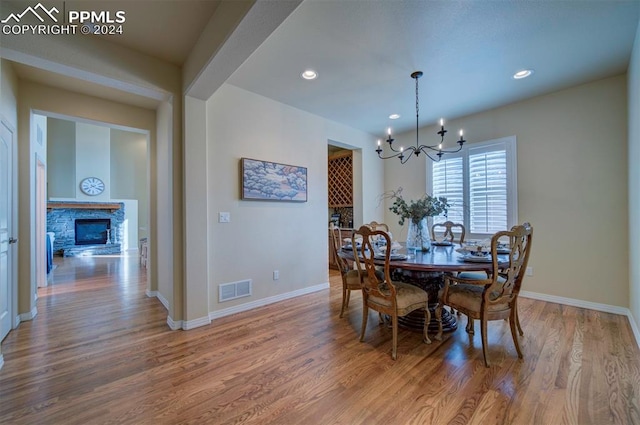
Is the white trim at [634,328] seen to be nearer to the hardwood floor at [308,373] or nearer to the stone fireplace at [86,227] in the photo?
the hardwood floor at [308,373]

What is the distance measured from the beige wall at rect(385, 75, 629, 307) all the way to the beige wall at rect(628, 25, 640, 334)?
0.78ft

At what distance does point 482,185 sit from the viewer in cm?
390

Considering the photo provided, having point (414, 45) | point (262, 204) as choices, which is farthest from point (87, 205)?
point (414, 45)

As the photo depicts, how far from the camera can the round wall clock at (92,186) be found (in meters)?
7.84

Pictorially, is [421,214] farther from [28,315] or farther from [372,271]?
[28,315]

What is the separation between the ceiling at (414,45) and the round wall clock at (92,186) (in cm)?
664

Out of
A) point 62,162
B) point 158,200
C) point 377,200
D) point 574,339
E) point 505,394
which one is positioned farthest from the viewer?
point 62,162

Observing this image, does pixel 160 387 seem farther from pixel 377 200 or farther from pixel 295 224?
pixel 377 200

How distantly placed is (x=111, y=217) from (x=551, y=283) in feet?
35.7

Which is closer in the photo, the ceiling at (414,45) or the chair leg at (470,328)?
the ceiling at (414,45)

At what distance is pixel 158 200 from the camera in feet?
12.1

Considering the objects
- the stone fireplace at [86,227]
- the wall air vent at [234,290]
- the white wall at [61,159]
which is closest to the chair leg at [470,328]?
the wall air vent at [234,290]

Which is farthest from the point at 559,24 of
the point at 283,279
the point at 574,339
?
the point at 283,279

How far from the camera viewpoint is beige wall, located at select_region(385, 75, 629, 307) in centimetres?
293
